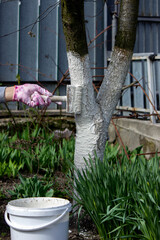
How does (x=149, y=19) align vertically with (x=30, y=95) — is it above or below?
above

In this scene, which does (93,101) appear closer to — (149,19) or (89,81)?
(89,81)

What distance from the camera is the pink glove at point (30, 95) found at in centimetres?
231

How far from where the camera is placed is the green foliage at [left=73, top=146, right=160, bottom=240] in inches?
67.7

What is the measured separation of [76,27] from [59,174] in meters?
1.50

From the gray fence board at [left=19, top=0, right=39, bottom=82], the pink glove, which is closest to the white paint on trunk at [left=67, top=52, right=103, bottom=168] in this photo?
the pink glove

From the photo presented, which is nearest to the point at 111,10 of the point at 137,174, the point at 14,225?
the point at 137,174

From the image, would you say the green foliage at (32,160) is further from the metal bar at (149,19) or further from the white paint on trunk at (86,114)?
the metal bar at (149,19)

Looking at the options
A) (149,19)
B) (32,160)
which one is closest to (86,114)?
(32,160)

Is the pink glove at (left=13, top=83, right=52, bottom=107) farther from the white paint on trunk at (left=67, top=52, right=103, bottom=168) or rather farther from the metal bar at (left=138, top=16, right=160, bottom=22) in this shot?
the metal bar at (left=138, top=16, right=160, bottom=22)

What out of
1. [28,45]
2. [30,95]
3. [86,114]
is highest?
[28,45]

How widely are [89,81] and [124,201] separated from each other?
92 centimetres

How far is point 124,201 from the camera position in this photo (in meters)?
1.79

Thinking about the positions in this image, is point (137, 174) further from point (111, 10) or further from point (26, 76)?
point (111, 10)

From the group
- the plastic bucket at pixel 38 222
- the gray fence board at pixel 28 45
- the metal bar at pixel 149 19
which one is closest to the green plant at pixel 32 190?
the plastic bucket at pixel 38 222
